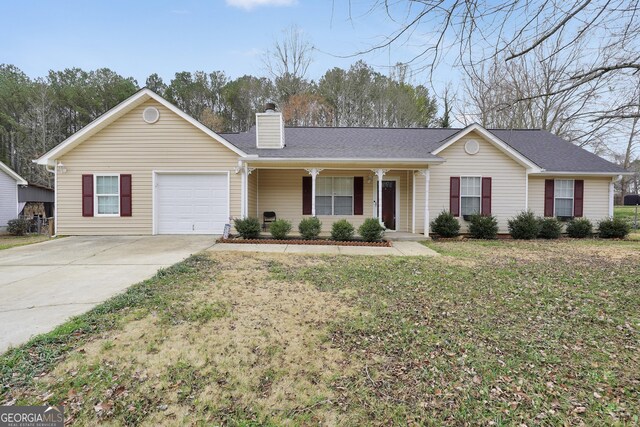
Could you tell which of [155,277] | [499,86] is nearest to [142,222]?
[155,277]

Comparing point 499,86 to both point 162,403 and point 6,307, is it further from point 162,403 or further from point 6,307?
point 6,307

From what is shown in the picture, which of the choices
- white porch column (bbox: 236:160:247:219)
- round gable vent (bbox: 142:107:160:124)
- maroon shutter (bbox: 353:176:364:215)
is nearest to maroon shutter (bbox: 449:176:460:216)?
maroon shutter (bbox: 353:176:364:215)

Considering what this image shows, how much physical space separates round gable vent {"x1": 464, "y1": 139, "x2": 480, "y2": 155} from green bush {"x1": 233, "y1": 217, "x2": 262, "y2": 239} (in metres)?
8.12

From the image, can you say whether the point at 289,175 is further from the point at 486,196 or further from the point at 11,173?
the point at 11,173

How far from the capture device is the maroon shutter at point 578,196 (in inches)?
487

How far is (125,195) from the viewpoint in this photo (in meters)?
10.5

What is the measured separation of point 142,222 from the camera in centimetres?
1059

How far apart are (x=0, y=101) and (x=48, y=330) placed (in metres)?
34.8

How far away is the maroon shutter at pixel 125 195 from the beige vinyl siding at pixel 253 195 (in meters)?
3.89

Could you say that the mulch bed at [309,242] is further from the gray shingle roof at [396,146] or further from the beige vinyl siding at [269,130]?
the beige vinyl siding at [269,130]

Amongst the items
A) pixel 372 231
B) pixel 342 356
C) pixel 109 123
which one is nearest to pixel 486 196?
pixel 372 231

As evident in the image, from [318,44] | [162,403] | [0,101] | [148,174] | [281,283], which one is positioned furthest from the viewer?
[0,101]

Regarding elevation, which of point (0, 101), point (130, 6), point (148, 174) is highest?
point (0, 101)

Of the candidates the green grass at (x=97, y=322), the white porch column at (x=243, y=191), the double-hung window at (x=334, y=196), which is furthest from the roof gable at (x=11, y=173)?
the green grass at (x=97, y=322)
